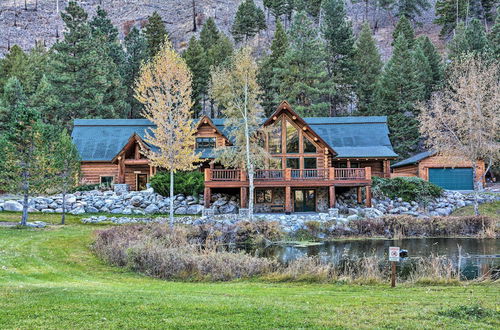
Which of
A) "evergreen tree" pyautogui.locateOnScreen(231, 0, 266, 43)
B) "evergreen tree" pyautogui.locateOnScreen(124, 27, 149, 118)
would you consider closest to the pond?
"evergreen tree" pyautogui.locateOnScreen(124, 27, 149, 118)

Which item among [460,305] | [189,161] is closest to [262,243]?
[189,161]

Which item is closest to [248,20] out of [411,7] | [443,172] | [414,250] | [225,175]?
[411,7]

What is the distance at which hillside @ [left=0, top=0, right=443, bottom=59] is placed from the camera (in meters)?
86.0

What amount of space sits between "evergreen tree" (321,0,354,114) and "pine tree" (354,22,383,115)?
115cm

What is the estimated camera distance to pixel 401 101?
148 ft

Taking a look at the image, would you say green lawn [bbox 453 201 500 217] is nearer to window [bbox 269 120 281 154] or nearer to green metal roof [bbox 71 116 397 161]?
green metal roof [bbox 71 116 397 161]

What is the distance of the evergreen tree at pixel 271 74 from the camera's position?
4841 cm

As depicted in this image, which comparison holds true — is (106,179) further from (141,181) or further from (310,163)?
(310,163)

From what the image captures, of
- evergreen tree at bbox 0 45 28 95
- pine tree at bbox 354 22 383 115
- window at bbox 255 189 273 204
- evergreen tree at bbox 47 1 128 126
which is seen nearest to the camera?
window at bbox 255 189 273 204

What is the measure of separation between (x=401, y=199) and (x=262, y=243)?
14.1 metres

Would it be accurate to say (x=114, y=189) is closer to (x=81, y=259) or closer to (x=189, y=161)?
(x=189, y=161)

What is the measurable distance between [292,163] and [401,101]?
20287mm

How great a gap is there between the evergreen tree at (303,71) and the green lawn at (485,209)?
1882cm

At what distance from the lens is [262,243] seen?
2223 centimetres
